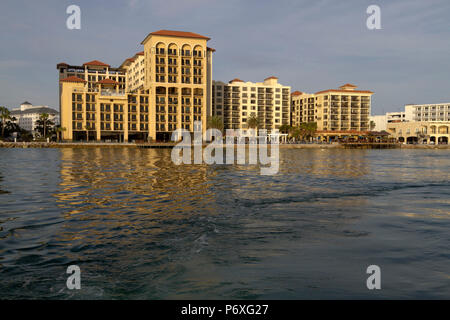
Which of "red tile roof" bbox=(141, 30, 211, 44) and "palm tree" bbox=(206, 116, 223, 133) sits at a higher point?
"red tile roof" bbox=(141, 30, 211, 44)

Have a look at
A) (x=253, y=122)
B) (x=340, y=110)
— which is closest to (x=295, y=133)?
(x=253, y=122)

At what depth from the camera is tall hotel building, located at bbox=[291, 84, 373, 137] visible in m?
156

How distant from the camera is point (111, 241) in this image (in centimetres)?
1027

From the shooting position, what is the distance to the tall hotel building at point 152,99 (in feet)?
379

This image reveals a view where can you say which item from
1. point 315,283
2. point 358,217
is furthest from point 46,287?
point 358,217

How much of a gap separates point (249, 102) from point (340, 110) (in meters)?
39.5

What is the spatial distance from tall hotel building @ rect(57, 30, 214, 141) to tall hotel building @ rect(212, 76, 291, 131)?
29464mm

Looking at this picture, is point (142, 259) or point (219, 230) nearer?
point (142, 259)

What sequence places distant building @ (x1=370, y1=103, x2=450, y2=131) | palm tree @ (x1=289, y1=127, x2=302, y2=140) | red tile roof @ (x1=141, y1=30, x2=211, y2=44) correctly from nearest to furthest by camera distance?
red tile roof @ (x1=141, y1=30, x2=211, y2=44)
palm tree @ (x1=289, y1=127, x2=302, y2=140)
distant building @ (x1=370, y1=103, x2=450, y2=131)

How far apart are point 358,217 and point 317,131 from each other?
146187mm

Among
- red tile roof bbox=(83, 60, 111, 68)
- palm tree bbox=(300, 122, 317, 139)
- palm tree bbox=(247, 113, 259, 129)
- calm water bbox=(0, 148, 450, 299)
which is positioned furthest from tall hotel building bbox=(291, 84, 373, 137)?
calm water bbox=(0, 148, 450, 299)

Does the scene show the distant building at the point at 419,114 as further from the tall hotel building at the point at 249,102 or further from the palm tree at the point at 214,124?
the palm tree at the point at 214,124

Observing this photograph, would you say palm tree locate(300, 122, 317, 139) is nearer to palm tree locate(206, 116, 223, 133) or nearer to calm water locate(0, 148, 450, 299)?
palm tree locate(206, 116, 223, 133)
